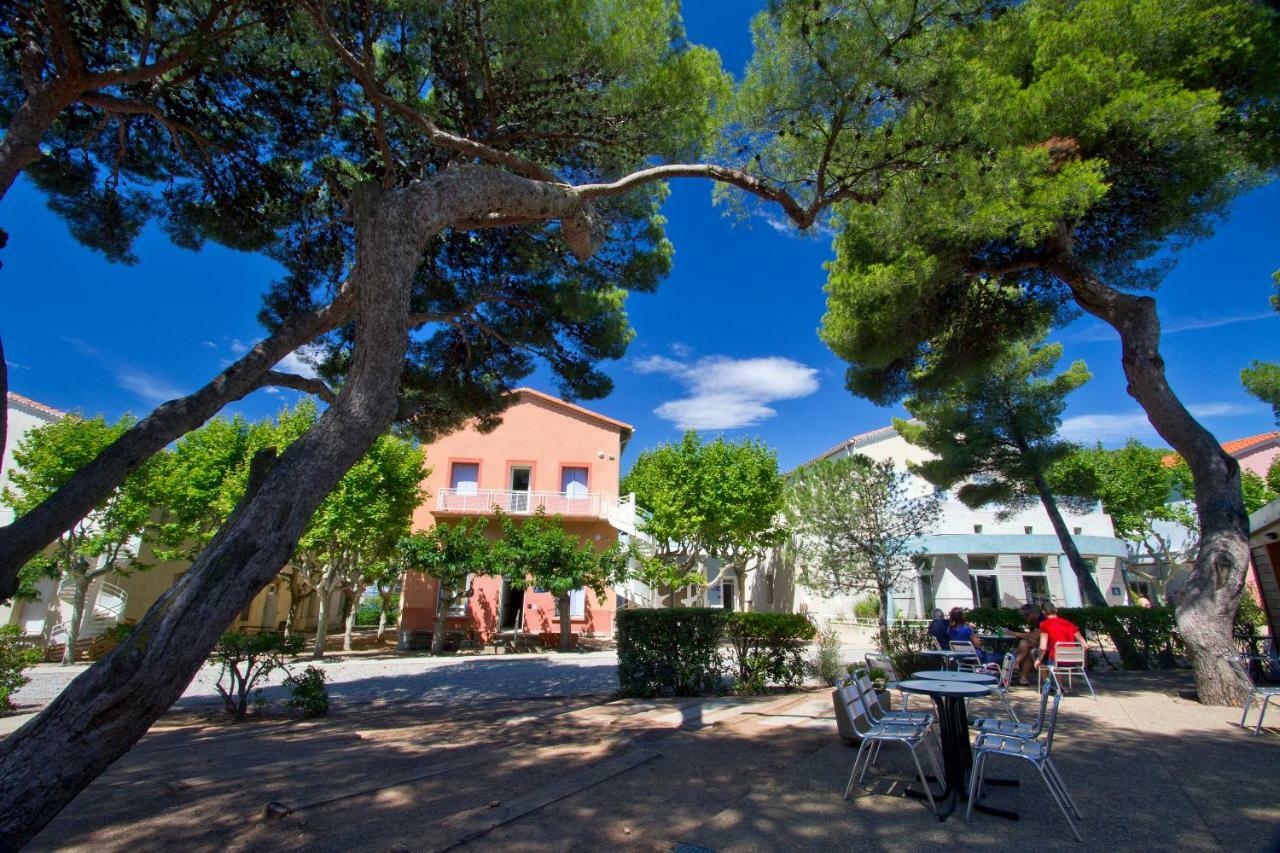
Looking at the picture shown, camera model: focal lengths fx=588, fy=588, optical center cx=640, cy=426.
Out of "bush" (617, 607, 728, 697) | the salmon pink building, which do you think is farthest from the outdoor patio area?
the salmon pink building

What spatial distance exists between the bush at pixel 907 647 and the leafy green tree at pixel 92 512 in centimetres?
1808

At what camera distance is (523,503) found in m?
20.8

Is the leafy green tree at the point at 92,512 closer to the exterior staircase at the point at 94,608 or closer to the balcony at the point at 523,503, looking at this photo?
the exterior staircase at the point at 94,608

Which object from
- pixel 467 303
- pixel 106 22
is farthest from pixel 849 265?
pixel 106 22

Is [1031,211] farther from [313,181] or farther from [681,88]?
[313,181]

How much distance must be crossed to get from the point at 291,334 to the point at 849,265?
332 inches

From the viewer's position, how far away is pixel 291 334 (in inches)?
251

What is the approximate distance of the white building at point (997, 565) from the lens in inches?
890

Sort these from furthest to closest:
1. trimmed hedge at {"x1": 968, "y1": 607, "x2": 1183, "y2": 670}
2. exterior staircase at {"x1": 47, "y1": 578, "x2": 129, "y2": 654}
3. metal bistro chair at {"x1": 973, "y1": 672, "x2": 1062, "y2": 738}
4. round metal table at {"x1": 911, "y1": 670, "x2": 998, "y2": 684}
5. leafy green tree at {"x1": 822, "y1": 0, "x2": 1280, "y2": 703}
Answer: exterior staircase at {"x1": 47, "y1": 578, "x2": 129, "y2": 654} → trimmed hedge at {"x1": 968, "y1": 607, "x2": 1183, "y2": 670} → leafy green tree at {"x1": 822, "y1": 0, "x2": 1280, "y2": 703} → round metal table at {"x1": 911, "y1": 670, "x2": 998, "y2": 684} → metal bistro chair at {"x1": 973, "y1": 672, "x2": 1062, "y2": 738}

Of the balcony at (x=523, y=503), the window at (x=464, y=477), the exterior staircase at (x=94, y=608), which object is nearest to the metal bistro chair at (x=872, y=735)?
the balcony at (x=523, y=503)

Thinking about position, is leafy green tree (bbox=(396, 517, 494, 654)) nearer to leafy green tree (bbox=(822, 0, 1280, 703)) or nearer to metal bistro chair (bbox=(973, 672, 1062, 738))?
leafy green tree (bbox=(822, 0, 1280, 703))

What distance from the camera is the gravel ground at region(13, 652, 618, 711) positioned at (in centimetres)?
999

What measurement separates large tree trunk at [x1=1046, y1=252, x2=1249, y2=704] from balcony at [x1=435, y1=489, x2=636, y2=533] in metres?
15.5

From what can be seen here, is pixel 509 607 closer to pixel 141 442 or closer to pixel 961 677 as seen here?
pixel 141 442
